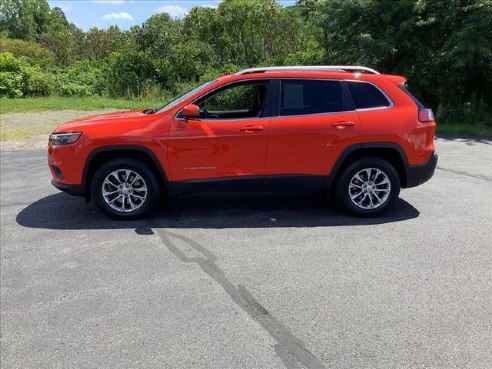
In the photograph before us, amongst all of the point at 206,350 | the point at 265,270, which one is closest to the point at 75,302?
the point at 206,350

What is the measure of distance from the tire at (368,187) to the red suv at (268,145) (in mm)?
12

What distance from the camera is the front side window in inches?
234

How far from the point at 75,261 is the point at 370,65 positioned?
42.9 feet

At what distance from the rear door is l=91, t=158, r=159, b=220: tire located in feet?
4.74

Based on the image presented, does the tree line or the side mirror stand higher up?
the tree line

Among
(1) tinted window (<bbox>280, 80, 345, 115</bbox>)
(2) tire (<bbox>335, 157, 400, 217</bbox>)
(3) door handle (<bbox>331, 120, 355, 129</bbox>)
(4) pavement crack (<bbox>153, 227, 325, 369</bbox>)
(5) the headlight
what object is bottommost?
(4) pavement crack (<bbox>153, 227, 325, 369</bbox>)

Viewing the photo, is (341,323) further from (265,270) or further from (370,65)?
(370,65)

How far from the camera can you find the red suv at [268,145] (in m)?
5.73

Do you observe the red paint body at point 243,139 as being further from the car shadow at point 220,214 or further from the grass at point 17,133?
the grass at point 17,133

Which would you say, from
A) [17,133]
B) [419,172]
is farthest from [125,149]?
[17,133]

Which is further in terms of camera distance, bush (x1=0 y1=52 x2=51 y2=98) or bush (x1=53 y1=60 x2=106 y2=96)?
bush (x1=53 y1=60 x2=106 y2=96)

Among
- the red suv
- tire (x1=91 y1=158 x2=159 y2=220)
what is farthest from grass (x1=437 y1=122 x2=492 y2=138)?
tire (x1=91 y1=158 x2=159 y2=220)

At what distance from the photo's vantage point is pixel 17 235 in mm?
5547

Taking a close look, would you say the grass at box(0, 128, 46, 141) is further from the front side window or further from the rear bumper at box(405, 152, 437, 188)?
the rear bumper at box(405, 152, 437, 188)
